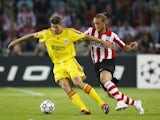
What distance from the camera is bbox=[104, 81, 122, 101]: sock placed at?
11.6 metres

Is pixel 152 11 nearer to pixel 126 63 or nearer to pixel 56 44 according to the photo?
pixel 126 63

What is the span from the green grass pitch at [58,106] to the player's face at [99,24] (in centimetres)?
167

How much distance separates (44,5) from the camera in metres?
23.7

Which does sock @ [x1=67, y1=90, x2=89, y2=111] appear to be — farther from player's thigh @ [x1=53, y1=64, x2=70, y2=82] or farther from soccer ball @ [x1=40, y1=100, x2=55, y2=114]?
soccer ball @ [x1=40, y1=100, x2=55, y2=114]

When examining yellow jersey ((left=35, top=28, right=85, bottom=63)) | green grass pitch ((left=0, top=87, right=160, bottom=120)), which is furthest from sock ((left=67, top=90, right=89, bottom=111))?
yellow jersey ((left=35, top=28, right=85, bottom=63))

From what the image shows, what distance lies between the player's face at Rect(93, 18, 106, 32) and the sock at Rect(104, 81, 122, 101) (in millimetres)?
1239

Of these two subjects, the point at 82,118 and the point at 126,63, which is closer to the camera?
the point at 82,118

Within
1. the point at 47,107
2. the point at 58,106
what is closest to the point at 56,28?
the point at 47,107

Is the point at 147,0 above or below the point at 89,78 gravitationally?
above

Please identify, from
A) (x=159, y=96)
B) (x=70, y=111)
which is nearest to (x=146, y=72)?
(x=159, y=96)

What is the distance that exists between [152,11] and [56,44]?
42.3 feet

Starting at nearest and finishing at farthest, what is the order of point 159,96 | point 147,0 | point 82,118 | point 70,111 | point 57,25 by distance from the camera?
point 82,118 < point 57,25 < point 70,111 < point 159,96 < point 147,0

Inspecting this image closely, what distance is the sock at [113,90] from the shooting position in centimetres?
1165

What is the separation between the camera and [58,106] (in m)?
13.9
